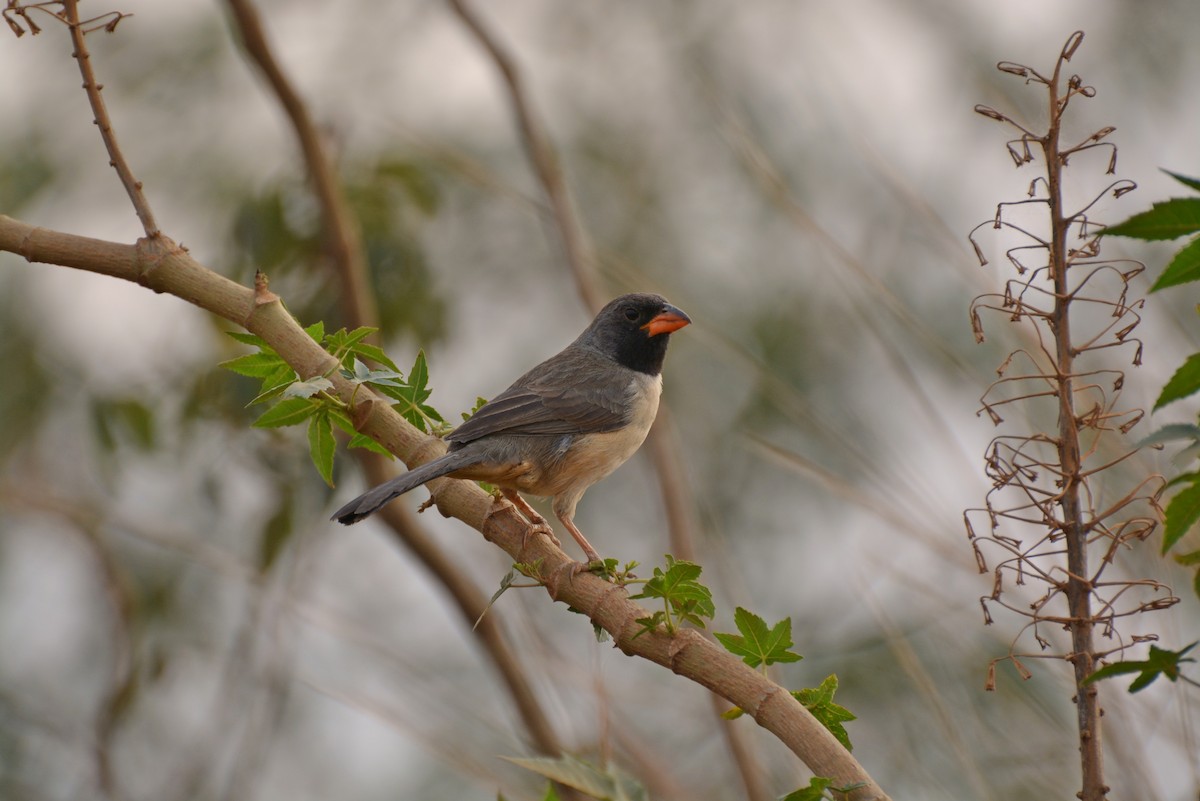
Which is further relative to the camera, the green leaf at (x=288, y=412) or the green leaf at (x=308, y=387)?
the green leaf at (x=288, y=412)

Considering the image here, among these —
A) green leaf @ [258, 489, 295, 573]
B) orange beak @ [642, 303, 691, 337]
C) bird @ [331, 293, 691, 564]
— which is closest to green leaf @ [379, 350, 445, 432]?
bird @ [331, 293, 691, 564]

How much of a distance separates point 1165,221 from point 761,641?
98 cm

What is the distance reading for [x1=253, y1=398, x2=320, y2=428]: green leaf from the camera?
2.40 metres

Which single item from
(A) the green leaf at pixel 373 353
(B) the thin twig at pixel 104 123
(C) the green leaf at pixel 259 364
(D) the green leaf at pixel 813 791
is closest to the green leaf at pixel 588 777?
(D) the green leaf at pixel 813 791

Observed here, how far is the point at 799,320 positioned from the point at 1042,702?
340cm

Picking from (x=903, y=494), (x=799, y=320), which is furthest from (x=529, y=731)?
(x=799, y=320)

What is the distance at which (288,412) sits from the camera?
2.41m

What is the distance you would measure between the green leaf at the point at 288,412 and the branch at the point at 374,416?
0.06 m

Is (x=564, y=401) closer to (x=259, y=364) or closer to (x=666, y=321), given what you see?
(x=666, y=321)

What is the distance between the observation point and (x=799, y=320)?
6855 mm

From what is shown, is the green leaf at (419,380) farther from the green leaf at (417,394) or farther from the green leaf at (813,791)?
the green leaf at (813,791)

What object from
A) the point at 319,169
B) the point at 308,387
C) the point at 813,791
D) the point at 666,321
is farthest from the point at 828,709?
the point at 319,169

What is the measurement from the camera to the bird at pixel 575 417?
12.3 ft

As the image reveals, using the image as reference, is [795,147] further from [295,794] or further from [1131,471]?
[295,794]
